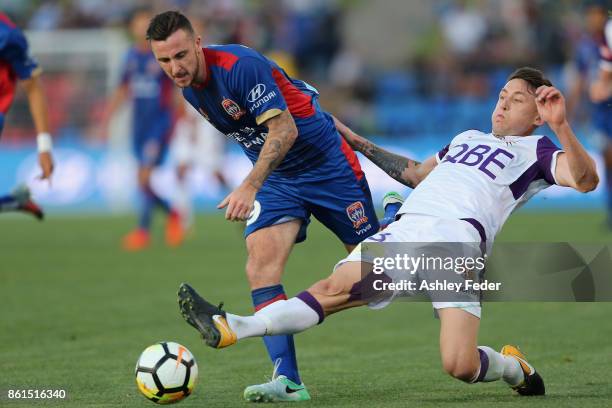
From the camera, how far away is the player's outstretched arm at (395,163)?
6.45 meters

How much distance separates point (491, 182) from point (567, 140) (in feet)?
1.86

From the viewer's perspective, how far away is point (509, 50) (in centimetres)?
2300

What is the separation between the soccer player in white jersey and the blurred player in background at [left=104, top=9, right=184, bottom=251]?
948 centimetres

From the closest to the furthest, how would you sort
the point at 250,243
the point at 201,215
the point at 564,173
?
the point at 564,173 → the point at 250,243 → the point at 201,215

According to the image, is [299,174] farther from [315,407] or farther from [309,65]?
[309,65]

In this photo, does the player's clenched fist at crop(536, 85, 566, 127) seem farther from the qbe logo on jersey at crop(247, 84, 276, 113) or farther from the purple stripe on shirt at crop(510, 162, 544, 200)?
the qbe logo on jersey at crop(247, 84, 276, 113)

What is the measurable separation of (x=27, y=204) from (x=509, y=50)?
1491cm

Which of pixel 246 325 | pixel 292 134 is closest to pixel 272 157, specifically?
pixel 292 134

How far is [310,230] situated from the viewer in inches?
715

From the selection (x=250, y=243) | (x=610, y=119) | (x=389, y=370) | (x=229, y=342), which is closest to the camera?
(x=229, y=342)

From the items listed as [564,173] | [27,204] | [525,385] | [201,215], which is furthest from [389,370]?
[201,215]

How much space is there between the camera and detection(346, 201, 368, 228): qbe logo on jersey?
21.3ft

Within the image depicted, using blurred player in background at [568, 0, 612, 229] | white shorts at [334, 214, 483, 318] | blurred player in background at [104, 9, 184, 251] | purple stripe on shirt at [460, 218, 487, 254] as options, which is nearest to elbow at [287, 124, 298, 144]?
white shorts at [334, 214, 483, 318]

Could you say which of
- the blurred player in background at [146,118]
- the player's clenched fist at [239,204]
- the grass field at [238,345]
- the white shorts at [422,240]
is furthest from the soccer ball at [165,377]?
the blurred player in background at [146,118]
